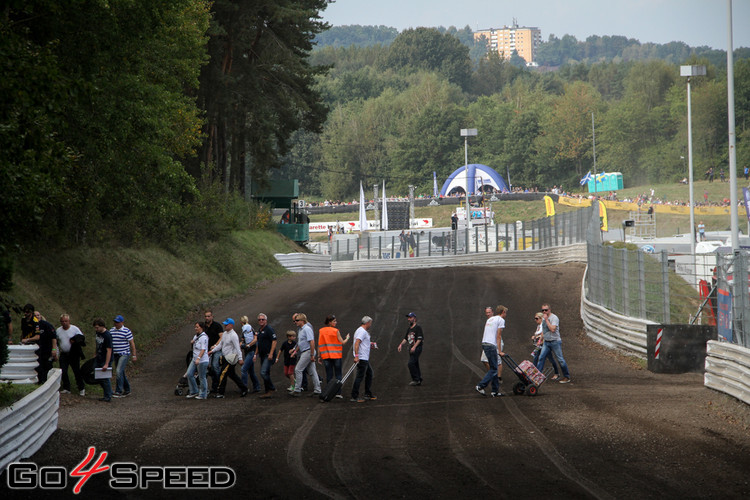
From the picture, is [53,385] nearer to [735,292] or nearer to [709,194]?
[735,292]

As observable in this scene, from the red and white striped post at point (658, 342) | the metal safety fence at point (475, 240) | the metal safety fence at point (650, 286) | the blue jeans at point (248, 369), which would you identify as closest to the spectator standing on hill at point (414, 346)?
the blue jeans at point (248, 369)

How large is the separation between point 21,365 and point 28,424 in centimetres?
520

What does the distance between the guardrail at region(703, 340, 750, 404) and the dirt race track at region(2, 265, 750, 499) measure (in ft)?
0.70

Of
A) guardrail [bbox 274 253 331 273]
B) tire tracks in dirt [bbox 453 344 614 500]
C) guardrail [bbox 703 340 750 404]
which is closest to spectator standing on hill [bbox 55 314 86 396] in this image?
tire tracks in dirt [bbox 453 344 614 500]

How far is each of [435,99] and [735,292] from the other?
148101 millimetres

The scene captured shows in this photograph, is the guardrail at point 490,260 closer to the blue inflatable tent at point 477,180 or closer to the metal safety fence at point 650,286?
the metal safety fence at point 650,286

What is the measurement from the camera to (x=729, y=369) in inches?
579

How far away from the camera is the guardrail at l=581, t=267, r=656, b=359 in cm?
2045

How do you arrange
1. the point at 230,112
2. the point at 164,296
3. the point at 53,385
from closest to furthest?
the point at 53,385, the point at 164,296, the point at 230,112

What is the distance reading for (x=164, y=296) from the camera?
94.9 feet

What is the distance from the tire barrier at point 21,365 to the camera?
15555 millimetres

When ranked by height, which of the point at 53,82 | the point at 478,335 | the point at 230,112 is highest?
the point at 230,112

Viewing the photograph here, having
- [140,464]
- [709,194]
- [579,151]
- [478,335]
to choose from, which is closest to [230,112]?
[478,335]

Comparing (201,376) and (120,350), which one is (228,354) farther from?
(120,350)
